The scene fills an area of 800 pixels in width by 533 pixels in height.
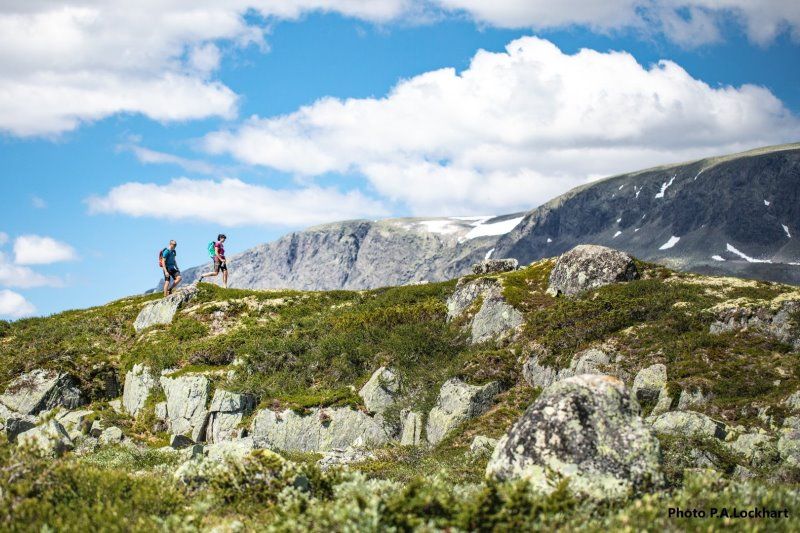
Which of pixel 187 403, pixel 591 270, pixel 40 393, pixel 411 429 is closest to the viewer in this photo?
pixel 411 429

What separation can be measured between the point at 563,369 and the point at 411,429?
8299mm

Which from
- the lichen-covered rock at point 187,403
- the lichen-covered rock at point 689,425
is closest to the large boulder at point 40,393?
→ the lichen-covered rock at point 187,403

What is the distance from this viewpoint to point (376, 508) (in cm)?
871

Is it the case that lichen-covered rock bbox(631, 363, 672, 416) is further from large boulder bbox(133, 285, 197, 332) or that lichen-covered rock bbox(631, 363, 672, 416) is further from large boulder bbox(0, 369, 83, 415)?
large boulder bbox(133, 285, 197, 332)

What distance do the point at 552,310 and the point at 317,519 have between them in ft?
93.5

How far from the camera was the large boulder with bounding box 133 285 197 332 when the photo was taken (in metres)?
44.7

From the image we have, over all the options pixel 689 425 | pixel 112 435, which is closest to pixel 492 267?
pixel 689 425

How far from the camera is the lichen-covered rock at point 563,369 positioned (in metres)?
29.0

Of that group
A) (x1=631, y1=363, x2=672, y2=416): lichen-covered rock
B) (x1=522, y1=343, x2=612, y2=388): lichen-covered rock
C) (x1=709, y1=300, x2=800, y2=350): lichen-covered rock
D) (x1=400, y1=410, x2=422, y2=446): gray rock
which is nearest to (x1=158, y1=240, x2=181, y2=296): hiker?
(x1=400, y1=410, x2=422, y2=446): gray rock

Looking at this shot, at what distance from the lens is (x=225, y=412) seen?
32594mm

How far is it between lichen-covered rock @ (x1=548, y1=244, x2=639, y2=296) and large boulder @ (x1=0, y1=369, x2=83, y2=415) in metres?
31.7

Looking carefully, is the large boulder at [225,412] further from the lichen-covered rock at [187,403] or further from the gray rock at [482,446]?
the gray rock at [482,446]

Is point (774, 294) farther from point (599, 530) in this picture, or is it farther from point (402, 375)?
point (599, 530)

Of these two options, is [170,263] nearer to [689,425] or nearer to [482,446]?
[482,446]
